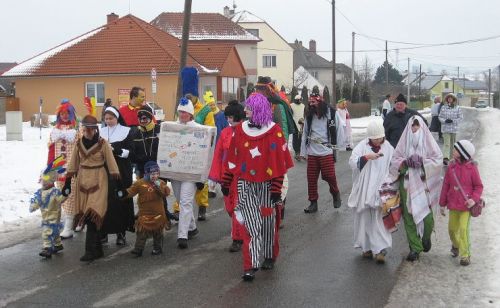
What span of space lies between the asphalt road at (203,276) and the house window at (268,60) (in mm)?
62025

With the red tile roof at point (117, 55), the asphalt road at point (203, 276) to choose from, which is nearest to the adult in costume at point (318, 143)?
the asphalt road at point (203, 276)

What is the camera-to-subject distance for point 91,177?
7648mm

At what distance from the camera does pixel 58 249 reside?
26.3ft

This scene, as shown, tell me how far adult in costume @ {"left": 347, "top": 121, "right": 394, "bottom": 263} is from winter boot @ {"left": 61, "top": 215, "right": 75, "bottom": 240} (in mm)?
4007

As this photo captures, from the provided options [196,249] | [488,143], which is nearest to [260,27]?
[488,143]

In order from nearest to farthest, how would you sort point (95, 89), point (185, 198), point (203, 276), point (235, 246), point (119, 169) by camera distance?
point (203, 276) < point (235, 246) < point (119, 169) < point (185, 198) < point (95, 89)

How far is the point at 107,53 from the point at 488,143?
23.7 metres

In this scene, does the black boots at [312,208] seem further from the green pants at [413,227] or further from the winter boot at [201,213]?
the green pants at [413,227]

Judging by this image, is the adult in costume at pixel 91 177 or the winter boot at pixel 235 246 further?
the winter boot at pixel 235 246

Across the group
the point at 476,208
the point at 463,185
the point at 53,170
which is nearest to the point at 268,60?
the point at 53,170

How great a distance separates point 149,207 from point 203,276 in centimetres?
135

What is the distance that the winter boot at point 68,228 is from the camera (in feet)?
29.2

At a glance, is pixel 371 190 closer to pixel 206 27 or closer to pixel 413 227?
pixel 413 227

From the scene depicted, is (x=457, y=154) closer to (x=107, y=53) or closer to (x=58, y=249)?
(x=58, y=249)
